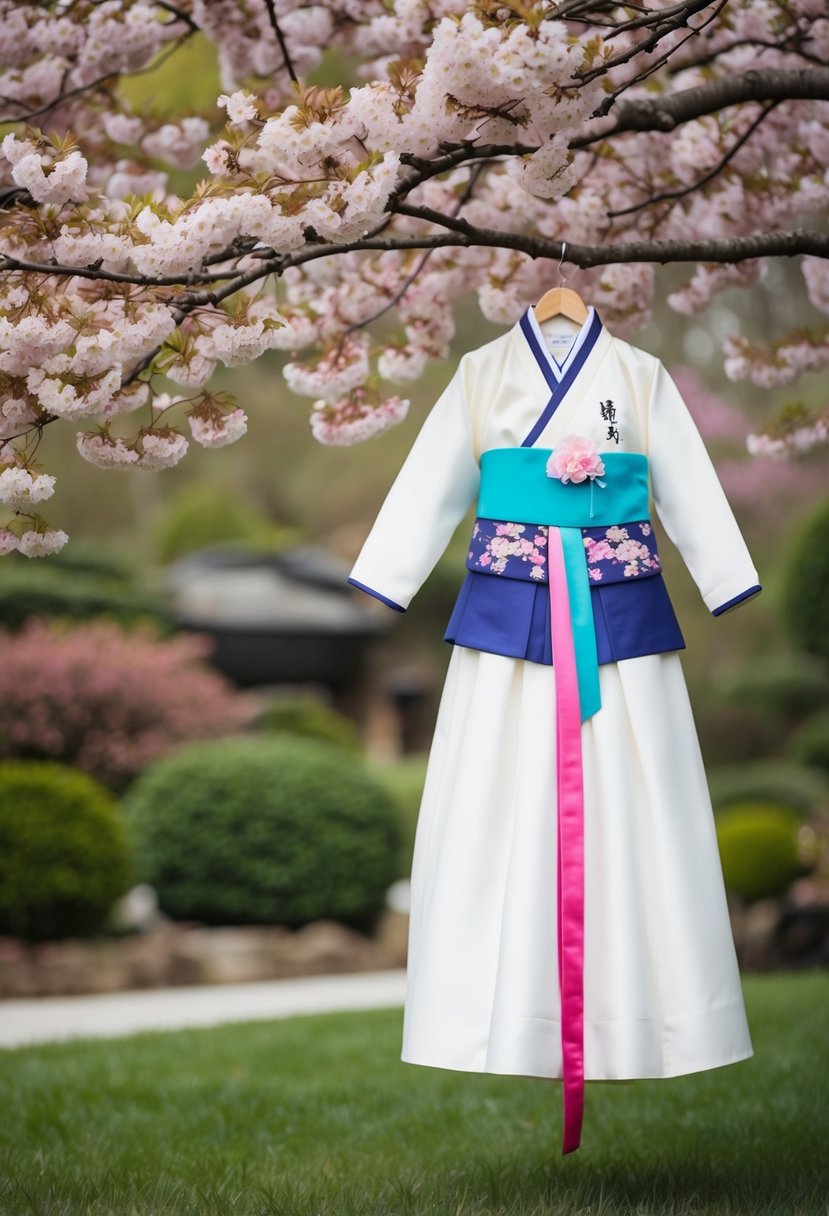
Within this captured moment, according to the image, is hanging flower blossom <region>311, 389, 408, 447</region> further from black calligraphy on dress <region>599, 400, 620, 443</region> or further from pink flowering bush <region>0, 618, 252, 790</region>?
pink flowering bush <region>0, 618, 252, 790</region>

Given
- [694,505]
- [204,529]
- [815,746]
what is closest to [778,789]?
[815,746]

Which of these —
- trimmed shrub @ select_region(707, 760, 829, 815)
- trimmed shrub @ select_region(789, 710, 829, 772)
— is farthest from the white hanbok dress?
trimmed shrub @ select_region(789, 710, 829, 772)

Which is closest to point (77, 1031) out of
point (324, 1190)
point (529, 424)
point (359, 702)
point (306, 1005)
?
point (306, 1005)

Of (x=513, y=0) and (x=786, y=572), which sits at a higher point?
(x=513, y=0)

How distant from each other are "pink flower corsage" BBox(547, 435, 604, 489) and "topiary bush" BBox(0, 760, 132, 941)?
4177 millimetres

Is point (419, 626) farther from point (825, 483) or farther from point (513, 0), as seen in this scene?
point (513, 0)

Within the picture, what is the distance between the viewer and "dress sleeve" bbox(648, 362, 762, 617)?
8.17 ft

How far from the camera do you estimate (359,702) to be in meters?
12.2

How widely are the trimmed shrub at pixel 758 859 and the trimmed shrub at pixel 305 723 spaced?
296 cm

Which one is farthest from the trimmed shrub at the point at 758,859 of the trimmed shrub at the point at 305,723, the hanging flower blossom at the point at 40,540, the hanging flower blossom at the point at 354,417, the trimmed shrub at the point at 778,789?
the hanging flower blossom at the point at 40,540

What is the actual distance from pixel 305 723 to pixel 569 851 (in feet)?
23.1

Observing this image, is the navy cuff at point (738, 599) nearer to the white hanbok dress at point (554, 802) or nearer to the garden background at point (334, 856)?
the white hanbok dress at point (554, 802)

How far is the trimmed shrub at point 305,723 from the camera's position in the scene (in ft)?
30.3

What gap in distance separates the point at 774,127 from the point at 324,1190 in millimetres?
2793
